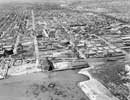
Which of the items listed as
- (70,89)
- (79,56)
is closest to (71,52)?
(79,56)

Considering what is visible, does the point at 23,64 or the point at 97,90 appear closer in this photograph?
the point at 97,90

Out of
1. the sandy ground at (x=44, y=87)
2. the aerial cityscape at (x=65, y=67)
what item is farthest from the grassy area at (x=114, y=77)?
the sandy ground at (x=44, y=87)

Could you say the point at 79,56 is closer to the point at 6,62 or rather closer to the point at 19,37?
the point at 6,62

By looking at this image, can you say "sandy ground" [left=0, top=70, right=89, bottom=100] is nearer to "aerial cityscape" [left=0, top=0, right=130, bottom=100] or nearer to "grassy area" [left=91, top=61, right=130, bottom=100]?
"aerial cityscape" [left=0, top=0, right=130, bottom=100]

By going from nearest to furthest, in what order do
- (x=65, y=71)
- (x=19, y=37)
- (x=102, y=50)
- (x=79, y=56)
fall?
(x=65, y=71) → (x=79, y=56) → (x=102, y=50) → (x=19, y=37)

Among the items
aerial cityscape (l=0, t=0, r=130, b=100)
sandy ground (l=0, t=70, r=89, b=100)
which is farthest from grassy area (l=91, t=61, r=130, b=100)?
sandy ground (l=0, t=70, r=89, b=100)

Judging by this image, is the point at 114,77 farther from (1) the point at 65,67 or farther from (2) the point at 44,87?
(2) the point at 44,87

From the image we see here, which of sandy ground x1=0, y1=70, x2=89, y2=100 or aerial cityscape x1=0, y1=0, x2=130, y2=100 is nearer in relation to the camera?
sandy ground x1=0, y1=70, x2=89, y2=100

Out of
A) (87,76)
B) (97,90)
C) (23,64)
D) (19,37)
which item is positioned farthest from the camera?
(19,37)
